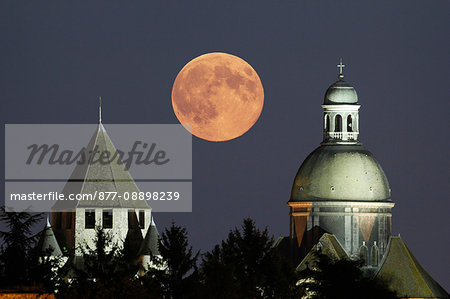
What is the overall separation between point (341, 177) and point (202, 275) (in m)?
47.1

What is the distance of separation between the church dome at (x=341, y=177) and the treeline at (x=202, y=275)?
33.1m

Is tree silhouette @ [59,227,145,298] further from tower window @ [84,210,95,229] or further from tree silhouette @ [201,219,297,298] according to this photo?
tower window @ [84,210,95,229]

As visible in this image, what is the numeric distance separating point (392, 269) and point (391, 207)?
487 centimetres

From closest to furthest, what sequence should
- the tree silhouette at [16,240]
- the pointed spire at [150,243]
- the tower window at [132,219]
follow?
the tree silhouette at [16,240] < the pointed spire at [150,243] < the tower window at [132,219]

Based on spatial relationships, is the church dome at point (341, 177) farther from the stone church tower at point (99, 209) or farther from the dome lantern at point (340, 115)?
the stone church tower at point (99, 209)

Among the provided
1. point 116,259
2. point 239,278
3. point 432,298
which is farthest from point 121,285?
point 432,298

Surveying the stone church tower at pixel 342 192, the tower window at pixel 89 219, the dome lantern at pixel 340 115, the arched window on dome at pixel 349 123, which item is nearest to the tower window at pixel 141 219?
the tower window at pixel 89 219

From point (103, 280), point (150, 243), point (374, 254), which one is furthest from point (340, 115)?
point (103, 280)

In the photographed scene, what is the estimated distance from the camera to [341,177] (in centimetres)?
14262

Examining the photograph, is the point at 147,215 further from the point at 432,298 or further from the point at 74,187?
the point at 432,298

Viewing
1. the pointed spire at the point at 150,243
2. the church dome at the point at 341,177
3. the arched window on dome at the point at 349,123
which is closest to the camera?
the pointed spire at the point at 150,243

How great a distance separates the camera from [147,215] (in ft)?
485

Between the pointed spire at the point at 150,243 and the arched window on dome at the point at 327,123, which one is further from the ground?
the arched window on dome at the point at 327,123

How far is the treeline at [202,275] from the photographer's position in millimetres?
92750
